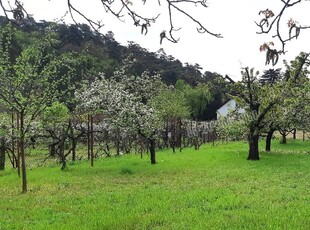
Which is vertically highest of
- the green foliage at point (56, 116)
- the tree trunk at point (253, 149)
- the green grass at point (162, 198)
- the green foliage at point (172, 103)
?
the green foliage at point (172, 103)

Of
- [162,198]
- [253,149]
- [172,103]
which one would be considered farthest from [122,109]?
[172,103]

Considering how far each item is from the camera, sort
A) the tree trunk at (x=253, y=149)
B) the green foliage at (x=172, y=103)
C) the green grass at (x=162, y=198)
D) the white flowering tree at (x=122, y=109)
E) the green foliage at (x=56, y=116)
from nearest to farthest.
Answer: the green grass at (x=162, y=198)
the white flowering tree at (x=122, y=109)
the green foliage at (x=56, y=116)
the tree trunk at (x=253, y=149)
the green foliage at (x=172, y=103)

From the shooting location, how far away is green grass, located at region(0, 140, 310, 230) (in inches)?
295

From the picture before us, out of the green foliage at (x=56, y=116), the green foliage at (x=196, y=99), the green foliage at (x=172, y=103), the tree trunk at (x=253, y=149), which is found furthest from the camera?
the green foliage at (x=196, y=99)

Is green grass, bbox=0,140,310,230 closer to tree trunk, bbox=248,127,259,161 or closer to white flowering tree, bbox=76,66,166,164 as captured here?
white flowering tree, bbox=76,66,166,164

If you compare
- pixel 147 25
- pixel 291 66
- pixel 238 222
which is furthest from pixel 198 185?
pixel 291 66

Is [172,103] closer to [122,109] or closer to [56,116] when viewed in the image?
[56,116]

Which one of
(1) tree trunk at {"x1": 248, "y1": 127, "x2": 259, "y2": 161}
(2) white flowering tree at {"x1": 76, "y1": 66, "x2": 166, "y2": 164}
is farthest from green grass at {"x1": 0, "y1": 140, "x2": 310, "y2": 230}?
(1) tree trunk at {"x1": 248, "y1": 127, "x2": 259, "y2": 161}

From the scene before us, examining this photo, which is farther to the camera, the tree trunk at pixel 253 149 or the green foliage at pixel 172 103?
the green foliage at pixel 172 103

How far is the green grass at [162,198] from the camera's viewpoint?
749 cm

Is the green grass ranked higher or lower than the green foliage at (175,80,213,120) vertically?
lower

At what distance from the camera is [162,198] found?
9.91 m

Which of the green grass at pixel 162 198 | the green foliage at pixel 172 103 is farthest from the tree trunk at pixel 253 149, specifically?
the green foliage at pixel 172 103

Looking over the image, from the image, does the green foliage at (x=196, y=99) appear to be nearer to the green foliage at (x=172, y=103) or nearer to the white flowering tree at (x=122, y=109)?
the green foliage at (x=172, y=103)
